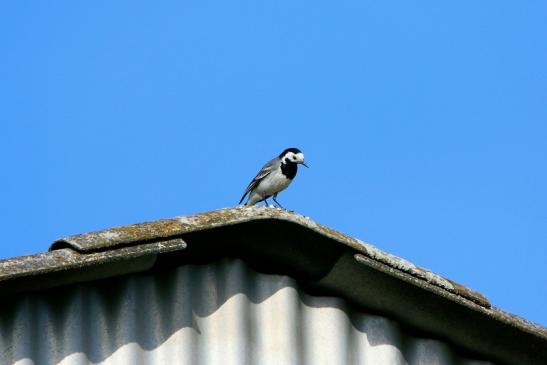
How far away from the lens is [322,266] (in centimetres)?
821

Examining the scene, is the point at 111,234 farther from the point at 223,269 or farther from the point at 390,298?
the point at 390,298

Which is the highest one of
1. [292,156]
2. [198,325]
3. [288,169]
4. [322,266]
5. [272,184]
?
[292,156]

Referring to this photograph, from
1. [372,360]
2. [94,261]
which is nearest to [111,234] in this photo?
[94,261]

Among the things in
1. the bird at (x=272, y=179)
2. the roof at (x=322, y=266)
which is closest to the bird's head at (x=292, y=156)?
the bird at (x=272, y=179)

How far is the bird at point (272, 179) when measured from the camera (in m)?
17.8

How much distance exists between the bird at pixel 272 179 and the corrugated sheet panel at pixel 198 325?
31.0 feet

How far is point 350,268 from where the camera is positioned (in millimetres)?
8172

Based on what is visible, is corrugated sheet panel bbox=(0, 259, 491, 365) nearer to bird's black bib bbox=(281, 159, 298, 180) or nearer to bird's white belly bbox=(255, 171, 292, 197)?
bird's white belly bbox=(255, 171, 292, 197)

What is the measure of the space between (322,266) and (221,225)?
647mm

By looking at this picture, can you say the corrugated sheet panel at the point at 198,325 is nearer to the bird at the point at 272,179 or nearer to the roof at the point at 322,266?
the roof at the point at 322,266

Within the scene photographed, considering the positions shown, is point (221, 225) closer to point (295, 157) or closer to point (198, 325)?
point (198, 325)

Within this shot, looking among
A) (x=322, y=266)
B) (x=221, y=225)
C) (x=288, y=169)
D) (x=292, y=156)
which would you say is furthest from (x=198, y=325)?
(x=292, y=156)

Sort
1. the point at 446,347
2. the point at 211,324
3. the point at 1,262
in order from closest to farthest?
the point at 1,262 → the point at 211,324 → the point at 446,347

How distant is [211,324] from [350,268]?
0.79m
